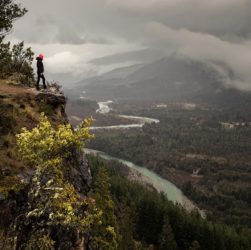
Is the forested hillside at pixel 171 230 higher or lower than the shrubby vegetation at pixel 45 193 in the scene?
lower

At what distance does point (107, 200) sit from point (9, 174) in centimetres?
4199

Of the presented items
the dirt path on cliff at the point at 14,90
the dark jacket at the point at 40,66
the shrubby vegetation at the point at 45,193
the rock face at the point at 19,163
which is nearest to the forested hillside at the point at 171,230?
the dirt path on cliff at the point at 14,90

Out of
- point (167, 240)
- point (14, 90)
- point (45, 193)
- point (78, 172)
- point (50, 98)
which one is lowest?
point (167, 240)

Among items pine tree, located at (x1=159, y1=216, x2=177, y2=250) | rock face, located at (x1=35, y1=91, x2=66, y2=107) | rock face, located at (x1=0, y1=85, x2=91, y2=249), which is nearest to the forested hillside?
pine tree, located at (x1=159, y1=216, x2=177, y2=250)

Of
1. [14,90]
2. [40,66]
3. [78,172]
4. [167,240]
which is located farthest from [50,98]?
[167,240]

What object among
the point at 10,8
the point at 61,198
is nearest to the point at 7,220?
the point at 61,198

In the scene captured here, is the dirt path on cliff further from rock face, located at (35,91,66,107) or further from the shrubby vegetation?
the shrubby vegetation

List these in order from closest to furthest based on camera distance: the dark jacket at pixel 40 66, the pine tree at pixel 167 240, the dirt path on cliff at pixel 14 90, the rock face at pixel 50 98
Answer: the dark jacket at pixel 40 66
the rock face at pixel 50 98
the dirt path on cliff at pixel 14 90
the pine tree at pixel 167 240

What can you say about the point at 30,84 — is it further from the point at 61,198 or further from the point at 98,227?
the point at 61,198

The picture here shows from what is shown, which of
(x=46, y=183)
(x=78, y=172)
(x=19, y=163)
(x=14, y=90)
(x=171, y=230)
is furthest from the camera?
(x=171, y=230)

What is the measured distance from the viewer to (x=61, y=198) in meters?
17.0

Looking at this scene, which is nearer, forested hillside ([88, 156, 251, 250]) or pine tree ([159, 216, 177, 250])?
pine tree ([159, 216, 177, 250])

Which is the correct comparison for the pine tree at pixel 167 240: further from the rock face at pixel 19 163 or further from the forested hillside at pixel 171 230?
the rock face at pixel 19 163

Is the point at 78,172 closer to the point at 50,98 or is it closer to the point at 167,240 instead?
the point at 50,98
